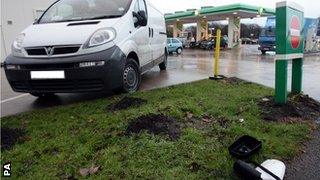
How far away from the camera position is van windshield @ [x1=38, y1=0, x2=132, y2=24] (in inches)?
246

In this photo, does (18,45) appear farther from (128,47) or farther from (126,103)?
(126,103)

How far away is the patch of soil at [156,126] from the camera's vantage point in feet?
13.5

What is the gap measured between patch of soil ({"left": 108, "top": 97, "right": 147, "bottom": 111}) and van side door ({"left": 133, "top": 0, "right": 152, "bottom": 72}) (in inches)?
56.7

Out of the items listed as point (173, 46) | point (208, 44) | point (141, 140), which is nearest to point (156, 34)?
point (141, 140)

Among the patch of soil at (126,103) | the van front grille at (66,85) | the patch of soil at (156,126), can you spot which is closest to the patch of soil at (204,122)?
the patch of soil at (156,126)

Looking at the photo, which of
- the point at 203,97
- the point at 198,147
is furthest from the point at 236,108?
the point at 198,147

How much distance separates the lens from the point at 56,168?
3.37m

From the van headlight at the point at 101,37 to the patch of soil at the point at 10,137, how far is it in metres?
1.70

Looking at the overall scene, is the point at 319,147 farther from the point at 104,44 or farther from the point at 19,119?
the point at 19,119

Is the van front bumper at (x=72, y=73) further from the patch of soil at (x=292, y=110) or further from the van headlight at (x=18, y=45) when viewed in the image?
the patch of soil at (x=292, y=110)

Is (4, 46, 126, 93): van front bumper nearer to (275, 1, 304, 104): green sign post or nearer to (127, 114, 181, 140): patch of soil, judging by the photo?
(127, 114, 181, 140): patch of soil

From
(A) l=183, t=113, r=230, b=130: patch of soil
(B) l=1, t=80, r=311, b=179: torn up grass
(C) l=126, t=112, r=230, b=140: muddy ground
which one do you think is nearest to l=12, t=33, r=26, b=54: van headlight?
(B) l=1, t=80, r=311, b=179: torn up grass

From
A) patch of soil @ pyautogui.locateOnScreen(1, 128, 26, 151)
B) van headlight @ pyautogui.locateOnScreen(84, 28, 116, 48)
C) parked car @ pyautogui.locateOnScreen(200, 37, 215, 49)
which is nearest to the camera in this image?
patch of soil @ pyautogui.locateOnScreen(1, 128, 26, 151)

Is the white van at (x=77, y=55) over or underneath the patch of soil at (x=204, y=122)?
over
